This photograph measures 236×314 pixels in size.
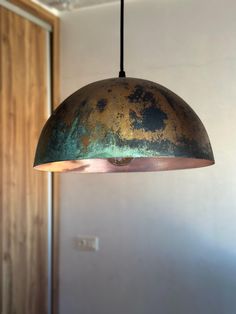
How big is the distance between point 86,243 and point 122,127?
1.78 m

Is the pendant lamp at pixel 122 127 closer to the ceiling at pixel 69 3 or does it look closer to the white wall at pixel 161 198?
the white wall at pixel 161 198

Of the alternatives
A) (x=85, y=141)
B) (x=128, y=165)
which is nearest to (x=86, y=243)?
(x=128, y=165)

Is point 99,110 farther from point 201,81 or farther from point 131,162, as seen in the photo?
point 201,81

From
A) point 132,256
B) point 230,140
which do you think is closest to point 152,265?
point 132,256

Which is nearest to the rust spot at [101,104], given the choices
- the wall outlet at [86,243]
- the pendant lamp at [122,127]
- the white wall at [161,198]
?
the pendant lamp at [122,127]

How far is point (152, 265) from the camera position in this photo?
2.48 m

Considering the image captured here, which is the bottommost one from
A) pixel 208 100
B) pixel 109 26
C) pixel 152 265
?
pixel 152 265

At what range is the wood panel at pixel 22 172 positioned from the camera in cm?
240

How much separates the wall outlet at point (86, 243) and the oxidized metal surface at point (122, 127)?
158 cm

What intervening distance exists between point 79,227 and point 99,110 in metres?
1.77

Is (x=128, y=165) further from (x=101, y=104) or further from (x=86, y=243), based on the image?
(x=86, y=243)

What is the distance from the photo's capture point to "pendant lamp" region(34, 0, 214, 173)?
1.02 metres

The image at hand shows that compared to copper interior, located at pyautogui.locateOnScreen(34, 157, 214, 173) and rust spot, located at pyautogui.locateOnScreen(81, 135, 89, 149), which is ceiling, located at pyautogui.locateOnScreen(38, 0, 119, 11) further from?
rust spot, located at pyautogui.locateOnScreen(81, 135, 89, 149)

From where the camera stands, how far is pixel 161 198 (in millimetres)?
2484
